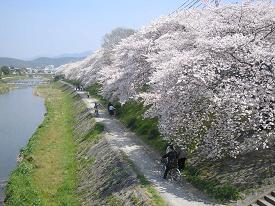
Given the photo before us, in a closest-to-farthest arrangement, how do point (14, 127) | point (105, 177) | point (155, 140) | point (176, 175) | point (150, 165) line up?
point (176, 175)
point (150, 165)
point (105, 177)
point (155, 140)
point (14, 127)

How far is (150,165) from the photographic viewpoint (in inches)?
1105

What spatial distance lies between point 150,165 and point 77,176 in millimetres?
7284

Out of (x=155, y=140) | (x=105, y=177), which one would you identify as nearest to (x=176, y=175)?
→ (x=105, y=177)

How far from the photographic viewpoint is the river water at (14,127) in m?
41.3

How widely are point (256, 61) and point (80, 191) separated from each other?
14.6 meters

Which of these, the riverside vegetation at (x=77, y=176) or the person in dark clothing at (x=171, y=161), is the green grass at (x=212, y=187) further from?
the riverside vegetation at (x=77, y=176)

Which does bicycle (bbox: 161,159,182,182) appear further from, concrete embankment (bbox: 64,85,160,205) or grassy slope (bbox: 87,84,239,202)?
concrete embankment (bbox: 64,85,160,205)

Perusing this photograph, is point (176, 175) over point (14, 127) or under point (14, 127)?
over

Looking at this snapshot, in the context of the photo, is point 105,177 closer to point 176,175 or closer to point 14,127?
point 176,175

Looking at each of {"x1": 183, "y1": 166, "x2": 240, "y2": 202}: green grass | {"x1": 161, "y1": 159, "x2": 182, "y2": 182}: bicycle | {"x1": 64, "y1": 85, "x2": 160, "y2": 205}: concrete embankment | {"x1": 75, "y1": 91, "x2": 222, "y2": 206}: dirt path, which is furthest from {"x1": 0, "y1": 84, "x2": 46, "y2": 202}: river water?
{"x1": 183, "y1": 166, "x2": 240, "y2": 202}: green grass

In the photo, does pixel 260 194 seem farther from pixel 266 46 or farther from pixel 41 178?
pixel 41 178

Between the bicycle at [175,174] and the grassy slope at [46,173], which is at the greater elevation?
the bicycle at [175,174]

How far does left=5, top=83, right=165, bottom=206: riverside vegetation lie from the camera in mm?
24344

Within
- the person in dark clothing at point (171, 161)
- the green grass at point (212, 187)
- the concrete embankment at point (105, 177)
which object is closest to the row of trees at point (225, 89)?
the person in dark clothing at point (171, 161)
